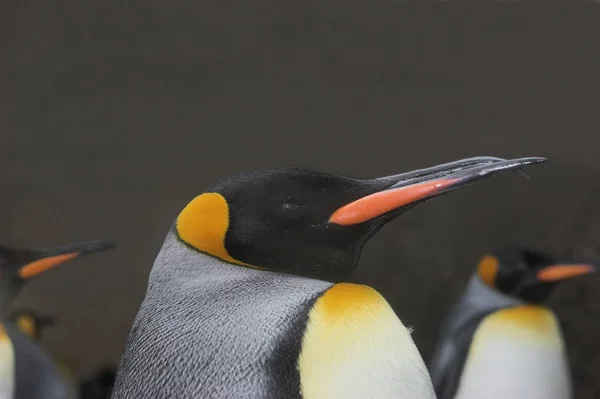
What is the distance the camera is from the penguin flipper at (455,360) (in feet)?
6.34

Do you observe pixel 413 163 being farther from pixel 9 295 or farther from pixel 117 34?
pixel 9 295

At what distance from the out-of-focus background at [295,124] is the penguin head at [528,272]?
24cm

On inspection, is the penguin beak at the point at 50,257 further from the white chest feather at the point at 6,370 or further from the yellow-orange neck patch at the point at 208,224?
the yellow-orange neck patch at the point at 208,224

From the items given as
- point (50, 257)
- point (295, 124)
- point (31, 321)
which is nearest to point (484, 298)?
point (295, 124)

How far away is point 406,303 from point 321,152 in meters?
0.63

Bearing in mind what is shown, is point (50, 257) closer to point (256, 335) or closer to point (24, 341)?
point (24, 341)

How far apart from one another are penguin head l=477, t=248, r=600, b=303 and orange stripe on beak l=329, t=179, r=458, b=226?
4.87 ft

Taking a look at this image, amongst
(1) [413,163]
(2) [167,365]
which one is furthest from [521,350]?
(2) [167,365]

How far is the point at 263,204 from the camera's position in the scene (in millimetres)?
747

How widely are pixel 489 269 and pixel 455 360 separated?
1.14 feet

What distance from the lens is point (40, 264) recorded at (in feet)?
6.31

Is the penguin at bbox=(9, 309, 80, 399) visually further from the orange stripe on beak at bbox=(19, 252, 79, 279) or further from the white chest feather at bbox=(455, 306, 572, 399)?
the white chest feather at bbox=(455, 306, 572, 399)

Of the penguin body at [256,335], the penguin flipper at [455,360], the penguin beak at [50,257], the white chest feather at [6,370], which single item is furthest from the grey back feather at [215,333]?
the penguin flipper at [455,360]

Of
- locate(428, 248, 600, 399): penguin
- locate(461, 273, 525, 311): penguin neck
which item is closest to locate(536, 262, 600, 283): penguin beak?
locate(428, 248, 600, 399): penguin
